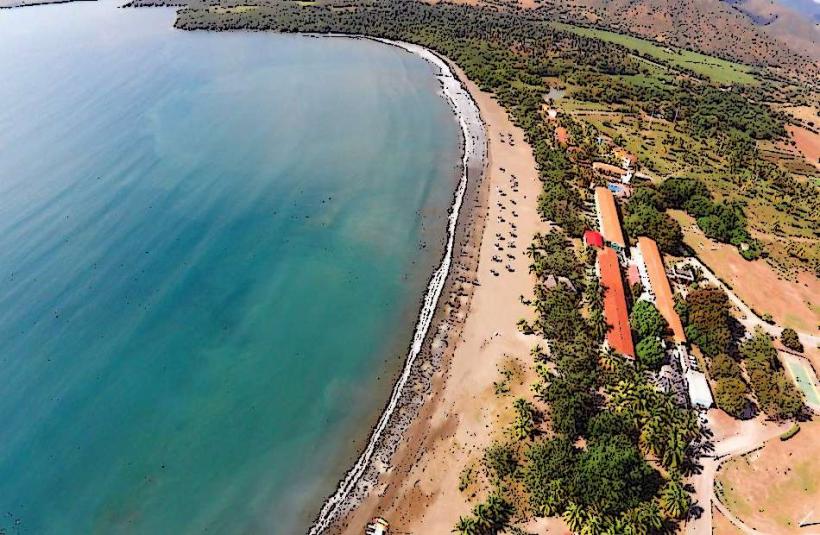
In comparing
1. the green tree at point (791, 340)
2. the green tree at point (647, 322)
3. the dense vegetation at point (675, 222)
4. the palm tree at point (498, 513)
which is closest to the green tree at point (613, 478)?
the palm tree at point (498, 513)

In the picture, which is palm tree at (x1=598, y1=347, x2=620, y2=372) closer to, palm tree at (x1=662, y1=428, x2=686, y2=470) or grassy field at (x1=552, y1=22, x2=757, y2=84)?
palm tree at (x1=662, y1=428, x2=686, y2=470)

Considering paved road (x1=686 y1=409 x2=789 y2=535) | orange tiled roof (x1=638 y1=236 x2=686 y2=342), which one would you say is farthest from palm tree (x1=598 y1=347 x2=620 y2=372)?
paved road (x1=686 y1=409 x2=789 y2=535)

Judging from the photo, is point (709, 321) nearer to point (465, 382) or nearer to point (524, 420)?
point (524, 420)

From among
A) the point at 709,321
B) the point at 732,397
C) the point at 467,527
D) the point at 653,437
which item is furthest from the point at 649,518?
the point at 709,321

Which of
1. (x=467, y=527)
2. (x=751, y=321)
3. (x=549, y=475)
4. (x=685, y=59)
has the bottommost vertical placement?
(x=467, y=527)

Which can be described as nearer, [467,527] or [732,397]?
[467,527]

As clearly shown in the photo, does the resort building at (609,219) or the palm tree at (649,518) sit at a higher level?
the resort building at (609,219)

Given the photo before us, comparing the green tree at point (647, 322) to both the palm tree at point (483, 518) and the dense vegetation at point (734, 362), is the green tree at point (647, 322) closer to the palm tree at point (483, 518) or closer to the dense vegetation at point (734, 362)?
the dense vegetation at point (734, 362)
